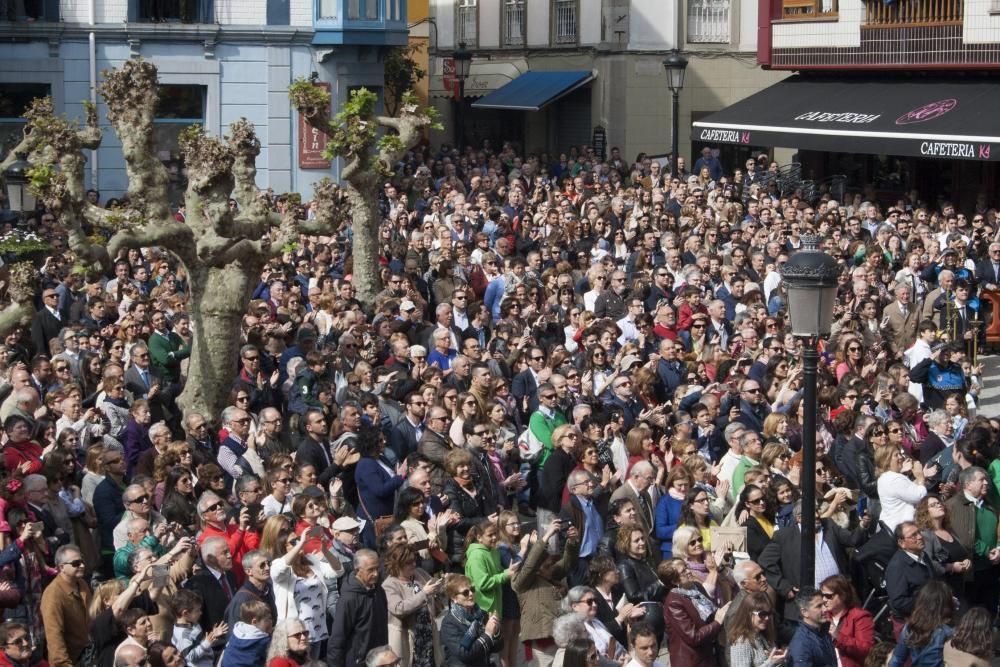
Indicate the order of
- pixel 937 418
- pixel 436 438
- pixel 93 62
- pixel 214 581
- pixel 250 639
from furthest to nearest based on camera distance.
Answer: pixel 93 62, pixel 937 418, pixel 436 438, pixel 214 581, pixel 250 639

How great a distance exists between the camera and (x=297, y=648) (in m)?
9.13

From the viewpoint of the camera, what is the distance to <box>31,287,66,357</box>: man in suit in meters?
17.2

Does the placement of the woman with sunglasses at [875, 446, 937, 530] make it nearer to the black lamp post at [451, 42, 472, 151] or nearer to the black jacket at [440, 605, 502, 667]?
the black jacket at [440, 605, 502, 667]

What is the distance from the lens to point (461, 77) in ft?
133

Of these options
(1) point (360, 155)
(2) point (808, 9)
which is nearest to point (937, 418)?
(1) point (360, 155)

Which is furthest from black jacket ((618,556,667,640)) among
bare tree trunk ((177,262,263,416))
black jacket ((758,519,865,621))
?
bare tree trunk ((177,262,263,416))

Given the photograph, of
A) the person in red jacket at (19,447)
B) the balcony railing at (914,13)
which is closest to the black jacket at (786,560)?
the person in red jacket at (19,447)

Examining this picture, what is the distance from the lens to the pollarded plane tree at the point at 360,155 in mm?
20656

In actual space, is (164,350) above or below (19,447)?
above

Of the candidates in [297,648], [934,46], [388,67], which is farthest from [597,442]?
[388,67]

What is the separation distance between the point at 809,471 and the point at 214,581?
353 centimetres

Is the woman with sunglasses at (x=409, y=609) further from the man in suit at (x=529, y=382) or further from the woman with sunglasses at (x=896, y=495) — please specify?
the man in suit at (x=529, y=382)

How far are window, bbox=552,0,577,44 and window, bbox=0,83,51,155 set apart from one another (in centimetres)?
1332

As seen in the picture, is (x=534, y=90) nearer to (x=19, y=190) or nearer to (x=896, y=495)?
(x=19, y=190)
